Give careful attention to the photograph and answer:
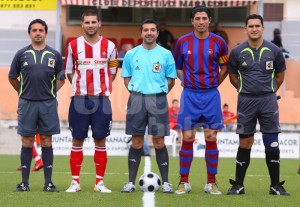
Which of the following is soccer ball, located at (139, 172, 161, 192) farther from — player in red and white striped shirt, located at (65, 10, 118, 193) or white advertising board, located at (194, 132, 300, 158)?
white advertising board, located at (194, 132, 300, 158)

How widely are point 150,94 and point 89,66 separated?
0.84m

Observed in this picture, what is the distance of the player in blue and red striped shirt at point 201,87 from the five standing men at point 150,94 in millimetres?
12

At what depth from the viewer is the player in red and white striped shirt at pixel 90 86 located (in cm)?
1101

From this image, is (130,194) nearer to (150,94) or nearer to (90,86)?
(150,94)

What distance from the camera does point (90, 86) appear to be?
36.1 ft

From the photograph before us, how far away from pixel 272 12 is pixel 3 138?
375 inches

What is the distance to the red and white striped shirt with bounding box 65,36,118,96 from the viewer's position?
11.0 m

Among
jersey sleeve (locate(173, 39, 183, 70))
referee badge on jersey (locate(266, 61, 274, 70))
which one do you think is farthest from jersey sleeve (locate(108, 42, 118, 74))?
referee badge on jersey (locate(266, 61, 274, 70))

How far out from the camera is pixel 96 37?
1112 cm

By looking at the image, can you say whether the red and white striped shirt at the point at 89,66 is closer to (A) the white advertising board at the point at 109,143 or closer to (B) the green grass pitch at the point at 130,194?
(B) the green grass pitch at the point at 130,194

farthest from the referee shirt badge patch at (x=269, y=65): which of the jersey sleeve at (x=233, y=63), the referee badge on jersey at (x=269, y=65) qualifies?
the jersey sleeve at (x=233, y=63)

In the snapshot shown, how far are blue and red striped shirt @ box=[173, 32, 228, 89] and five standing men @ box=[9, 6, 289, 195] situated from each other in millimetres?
12

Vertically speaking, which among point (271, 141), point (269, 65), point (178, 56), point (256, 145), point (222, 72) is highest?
point (178, 56)

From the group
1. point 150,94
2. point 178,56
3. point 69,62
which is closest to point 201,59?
point 178,56
